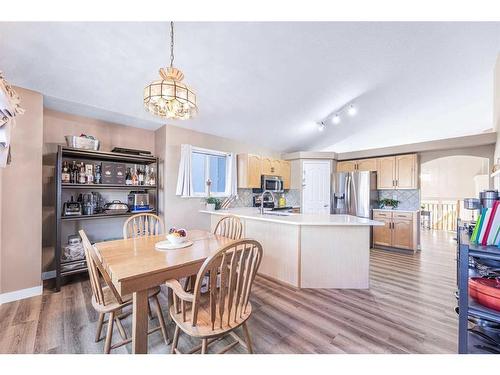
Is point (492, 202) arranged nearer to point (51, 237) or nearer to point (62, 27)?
point (62, 27)

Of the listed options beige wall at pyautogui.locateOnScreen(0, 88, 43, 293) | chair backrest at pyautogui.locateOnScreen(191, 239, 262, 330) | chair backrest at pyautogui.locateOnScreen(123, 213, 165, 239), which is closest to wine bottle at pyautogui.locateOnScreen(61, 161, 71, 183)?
beige wall at pyautogui.locateOnScreen(0, 88, 43, 293)

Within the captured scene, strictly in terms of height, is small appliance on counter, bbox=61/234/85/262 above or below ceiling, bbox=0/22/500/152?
below

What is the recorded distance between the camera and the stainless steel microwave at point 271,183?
4.66 m

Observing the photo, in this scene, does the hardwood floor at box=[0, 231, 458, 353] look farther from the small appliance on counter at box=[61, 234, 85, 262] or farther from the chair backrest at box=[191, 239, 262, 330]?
the chair backrest at box=[191, 239, 262, 330]

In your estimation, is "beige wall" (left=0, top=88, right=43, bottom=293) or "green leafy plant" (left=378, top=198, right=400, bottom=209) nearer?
"beige wall" (left=0, top=88, right=43, bottom=293)

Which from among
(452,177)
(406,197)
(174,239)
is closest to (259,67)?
(174,239)

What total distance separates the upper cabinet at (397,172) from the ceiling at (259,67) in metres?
0.99

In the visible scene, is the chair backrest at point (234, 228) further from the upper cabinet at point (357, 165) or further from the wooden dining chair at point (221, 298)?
the upper cabinet at point (357, 165)

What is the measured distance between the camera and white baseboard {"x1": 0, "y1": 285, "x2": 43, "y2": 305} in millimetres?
2252

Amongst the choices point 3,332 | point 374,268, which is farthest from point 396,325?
point 3,332

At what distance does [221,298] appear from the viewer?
1.23m

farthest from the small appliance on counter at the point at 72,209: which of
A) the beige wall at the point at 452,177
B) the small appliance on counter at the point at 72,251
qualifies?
the beige wall at the point at 452,177

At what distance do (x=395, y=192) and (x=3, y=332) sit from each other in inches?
249

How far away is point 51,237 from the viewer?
9.41ft
